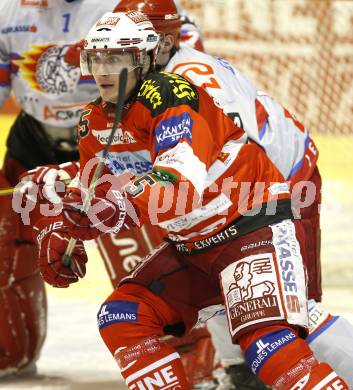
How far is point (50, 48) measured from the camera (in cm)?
369

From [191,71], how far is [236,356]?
890 millimetres

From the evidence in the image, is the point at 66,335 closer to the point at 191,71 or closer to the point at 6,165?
the point at 6,165

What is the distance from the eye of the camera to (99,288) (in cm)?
469

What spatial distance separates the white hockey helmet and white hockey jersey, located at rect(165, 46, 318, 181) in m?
0.36

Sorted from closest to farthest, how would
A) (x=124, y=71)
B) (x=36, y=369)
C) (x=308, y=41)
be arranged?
(x=124, y=71) < (x=36, y=369) < (x=308, y=41)

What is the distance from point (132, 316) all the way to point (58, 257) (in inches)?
9.3

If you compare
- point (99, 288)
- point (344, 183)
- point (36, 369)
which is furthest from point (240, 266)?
point (344, 183)

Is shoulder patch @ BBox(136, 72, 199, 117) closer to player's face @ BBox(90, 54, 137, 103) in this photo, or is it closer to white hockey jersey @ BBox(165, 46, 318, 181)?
player's face @ BBox(90, 54, 137, 103)

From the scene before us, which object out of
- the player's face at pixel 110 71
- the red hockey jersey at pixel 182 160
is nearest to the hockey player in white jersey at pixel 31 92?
the red hockey jersey at pixel 182 160

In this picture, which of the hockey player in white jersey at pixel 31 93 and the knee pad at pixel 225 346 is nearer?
the knee pad at pixel 225 346

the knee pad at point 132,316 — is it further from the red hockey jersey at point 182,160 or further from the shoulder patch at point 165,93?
the shoulder patch at point 165,93

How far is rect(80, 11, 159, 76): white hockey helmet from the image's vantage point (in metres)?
2.74

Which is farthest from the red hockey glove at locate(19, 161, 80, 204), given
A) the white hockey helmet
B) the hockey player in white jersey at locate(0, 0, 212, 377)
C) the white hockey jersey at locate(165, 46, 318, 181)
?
the white hockey helmet

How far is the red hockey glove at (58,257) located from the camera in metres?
2.73
